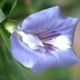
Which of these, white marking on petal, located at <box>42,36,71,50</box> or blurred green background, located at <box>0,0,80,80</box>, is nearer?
white marking on petal, located at <box>42,36,71,50</box>

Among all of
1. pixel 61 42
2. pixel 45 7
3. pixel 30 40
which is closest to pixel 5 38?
pixel 30 40

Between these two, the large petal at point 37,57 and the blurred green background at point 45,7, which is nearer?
the large petal at point 37,57

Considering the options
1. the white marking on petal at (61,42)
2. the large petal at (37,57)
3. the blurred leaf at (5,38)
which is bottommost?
the white marking on petal at (61,42)

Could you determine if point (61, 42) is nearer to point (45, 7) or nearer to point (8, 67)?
point (8, 67)

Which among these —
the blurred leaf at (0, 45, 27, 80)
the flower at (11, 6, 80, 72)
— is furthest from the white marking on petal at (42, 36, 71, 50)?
the blurred leaf at (0, 45, 27, 80)

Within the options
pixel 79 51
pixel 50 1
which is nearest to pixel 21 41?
pixel 50 1

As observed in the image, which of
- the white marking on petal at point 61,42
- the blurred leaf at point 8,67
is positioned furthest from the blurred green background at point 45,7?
the white marking on petal at point 61,42

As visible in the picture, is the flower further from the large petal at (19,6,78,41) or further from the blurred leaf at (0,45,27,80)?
the blurred leaf at (0,45,27,80)

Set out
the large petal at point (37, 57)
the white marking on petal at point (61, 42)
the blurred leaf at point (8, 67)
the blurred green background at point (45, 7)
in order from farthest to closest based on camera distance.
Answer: the blurred green background at point (45, 7) → the blurred leaf at point (8, 67) → the white marking on petal at point (61, 42) → the large petal at point (37, 57)

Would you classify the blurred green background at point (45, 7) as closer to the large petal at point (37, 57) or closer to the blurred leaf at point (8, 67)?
the blurred leaf at point (8, 67)
